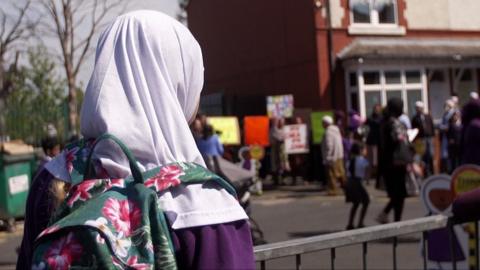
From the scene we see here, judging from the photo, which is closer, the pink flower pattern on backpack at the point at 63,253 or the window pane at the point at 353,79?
the pink flower pattern on backpack at the point at 63,253

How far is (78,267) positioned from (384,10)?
9.23 ft

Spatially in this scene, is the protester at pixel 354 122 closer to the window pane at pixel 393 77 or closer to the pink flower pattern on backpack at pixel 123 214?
the window pane at pixel 393 77

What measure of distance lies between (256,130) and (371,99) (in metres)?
2.98

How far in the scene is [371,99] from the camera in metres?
18.3

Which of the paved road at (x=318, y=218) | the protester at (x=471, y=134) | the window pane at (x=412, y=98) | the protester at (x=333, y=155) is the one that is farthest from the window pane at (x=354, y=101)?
the protester at (x=471, y=134)

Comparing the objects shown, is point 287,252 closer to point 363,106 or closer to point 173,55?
point 173,55

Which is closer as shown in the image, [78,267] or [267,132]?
[78,267]

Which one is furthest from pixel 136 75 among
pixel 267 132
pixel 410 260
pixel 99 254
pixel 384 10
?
pixel 267 132

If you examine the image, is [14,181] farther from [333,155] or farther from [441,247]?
[441,247]

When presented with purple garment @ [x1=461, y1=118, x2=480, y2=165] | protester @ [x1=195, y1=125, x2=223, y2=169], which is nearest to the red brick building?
purple garment @ [x1=461, y1=118, x2=480, y2=165]

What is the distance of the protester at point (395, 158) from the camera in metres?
9.01

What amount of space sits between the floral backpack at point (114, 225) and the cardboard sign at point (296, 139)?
15.9 metres

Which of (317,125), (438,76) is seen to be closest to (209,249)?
(438,76)

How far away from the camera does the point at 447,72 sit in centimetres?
1098
